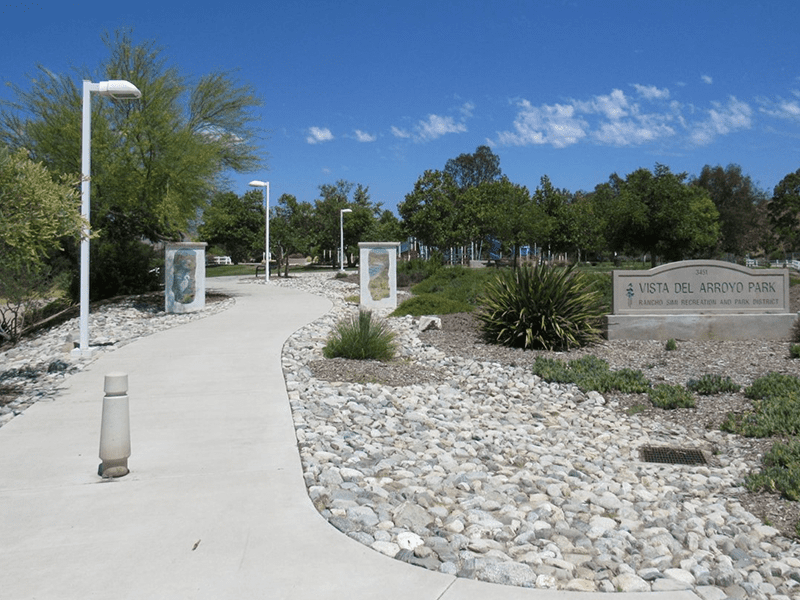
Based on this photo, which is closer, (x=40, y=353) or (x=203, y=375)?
(x=203, y=375)

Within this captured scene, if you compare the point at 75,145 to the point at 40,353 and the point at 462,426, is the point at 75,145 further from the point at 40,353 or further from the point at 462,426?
the point at 462,426

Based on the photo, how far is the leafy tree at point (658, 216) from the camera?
46.6m

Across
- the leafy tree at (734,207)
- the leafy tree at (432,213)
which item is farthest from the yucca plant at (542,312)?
the leafy tree at (734,207)

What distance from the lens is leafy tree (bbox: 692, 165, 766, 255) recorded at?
239 feet

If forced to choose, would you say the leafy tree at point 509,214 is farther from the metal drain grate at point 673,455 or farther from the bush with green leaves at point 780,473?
the bush with green leaves at point 780,473

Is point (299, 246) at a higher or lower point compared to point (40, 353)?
higher

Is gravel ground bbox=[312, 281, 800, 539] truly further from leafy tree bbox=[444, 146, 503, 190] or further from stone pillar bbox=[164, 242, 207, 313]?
leafy tree bbox=[444, 146, 503, 190]

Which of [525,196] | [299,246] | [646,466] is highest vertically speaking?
[525,196]

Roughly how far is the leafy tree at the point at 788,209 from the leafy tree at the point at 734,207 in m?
3.32

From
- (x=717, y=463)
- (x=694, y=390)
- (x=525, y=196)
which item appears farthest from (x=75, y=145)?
(x=525, y=196)

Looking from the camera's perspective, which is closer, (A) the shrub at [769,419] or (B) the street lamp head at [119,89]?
(A) the shrub at [769,419]

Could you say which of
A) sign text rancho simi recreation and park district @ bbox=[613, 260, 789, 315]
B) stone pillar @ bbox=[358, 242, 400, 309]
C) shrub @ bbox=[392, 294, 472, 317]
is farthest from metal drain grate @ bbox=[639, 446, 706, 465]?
stone pillar @ bbox=[358, 242, 400, 309]

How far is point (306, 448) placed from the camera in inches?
250

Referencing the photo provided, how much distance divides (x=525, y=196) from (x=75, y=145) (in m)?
42.7
